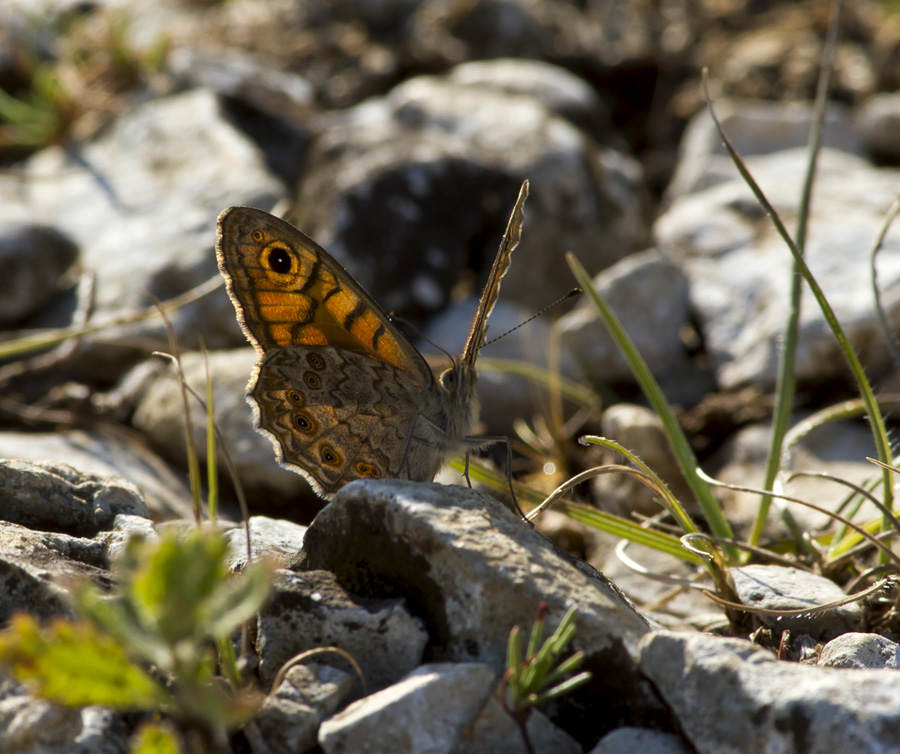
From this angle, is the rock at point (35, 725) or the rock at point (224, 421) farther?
the rock at point (224, 421)

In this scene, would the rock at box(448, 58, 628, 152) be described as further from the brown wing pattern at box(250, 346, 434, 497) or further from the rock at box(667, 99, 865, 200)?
the brown wing pattern at box(250, 346, 434, 497)

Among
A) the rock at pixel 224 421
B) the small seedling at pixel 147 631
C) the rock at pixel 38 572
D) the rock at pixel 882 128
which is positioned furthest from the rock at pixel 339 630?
the rock at pixel 882 128

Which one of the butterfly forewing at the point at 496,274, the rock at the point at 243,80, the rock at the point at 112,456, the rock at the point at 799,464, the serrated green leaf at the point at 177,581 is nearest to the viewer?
the serrated green leaf at the point at 177,581

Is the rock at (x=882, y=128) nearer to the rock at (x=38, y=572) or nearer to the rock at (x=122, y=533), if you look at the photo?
the rock at (x=122, y=533)

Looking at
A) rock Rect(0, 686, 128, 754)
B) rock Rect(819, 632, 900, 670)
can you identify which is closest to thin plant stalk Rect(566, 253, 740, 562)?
rock Rect(819, 632, 900, 670)

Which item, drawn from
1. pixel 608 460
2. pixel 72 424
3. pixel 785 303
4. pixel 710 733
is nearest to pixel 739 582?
pixel 710 733

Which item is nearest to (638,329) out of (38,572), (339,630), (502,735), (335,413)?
(335,413)

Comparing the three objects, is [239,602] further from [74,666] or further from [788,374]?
[788,374]
